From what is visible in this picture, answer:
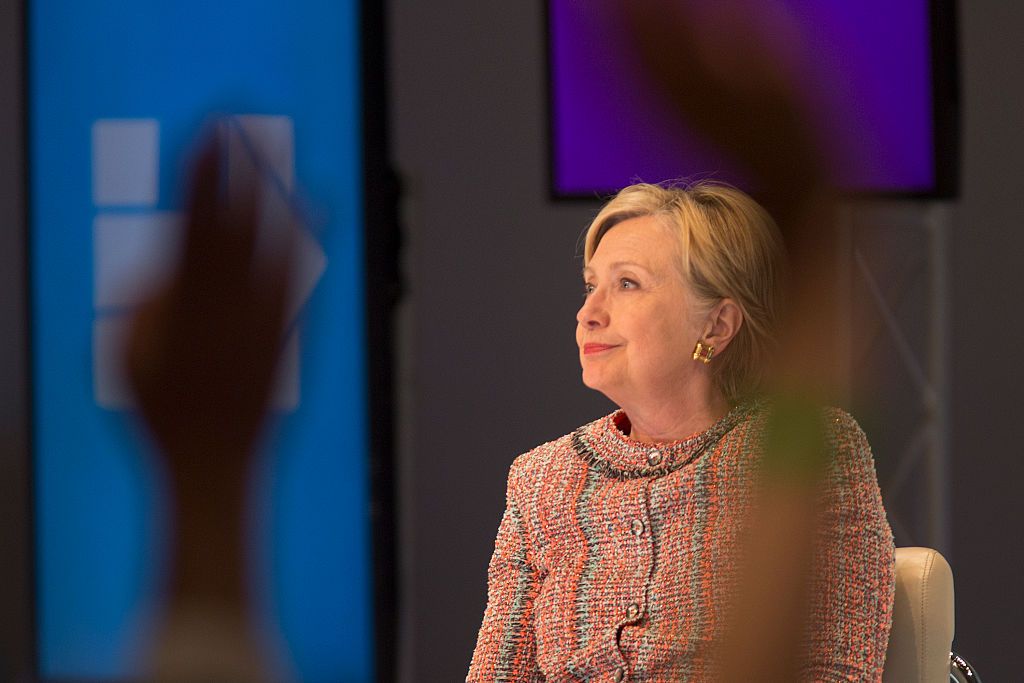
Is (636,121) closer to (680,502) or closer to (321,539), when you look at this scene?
(321,539)

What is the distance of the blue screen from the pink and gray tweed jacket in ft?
2.12

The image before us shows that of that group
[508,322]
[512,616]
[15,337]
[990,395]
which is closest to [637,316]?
[512,616]

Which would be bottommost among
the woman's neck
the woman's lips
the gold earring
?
the woman's neck

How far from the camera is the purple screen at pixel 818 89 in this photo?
9.6 inches

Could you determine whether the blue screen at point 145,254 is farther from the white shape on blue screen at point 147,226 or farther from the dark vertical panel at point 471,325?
the dark vertical panel at point 471,325

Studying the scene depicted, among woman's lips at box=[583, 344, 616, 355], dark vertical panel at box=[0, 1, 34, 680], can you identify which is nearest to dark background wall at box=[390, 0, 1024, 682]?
woman's lips at box=[583, 344, 616, 355]

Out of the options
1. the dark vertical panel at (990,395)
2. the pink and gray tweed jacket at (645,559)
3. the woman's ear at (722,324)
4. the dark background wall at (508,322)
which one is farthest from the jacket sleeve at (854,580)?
the dark vertical panel at (990,395)

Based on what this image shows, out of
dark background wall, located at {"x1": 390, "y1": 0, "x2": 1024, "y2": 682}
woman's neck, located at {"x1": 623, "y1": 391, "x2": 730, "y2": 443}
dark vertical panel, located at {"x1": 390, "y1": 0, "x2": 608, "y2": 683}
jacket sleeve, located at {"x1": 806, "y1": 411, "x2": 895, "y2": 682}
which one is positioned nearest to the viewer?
jacket sleeve, located at {"x1": 806, "y1": 411, "x2": 895, "y2": 682}

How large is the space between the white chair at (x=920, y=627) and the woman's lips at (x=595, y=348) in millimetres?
314

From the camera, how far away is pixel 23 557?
0.31m

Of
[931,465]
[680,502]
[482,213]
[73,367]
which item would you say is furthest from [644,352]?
[482,213]

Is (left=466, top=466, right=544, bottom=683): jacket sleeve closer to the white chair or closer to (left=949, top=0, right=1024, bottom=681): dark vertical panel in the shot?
the white chair

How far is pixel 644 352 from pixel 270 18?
0.73 m

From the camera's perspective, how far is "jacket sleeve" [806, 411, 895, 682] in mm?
902
